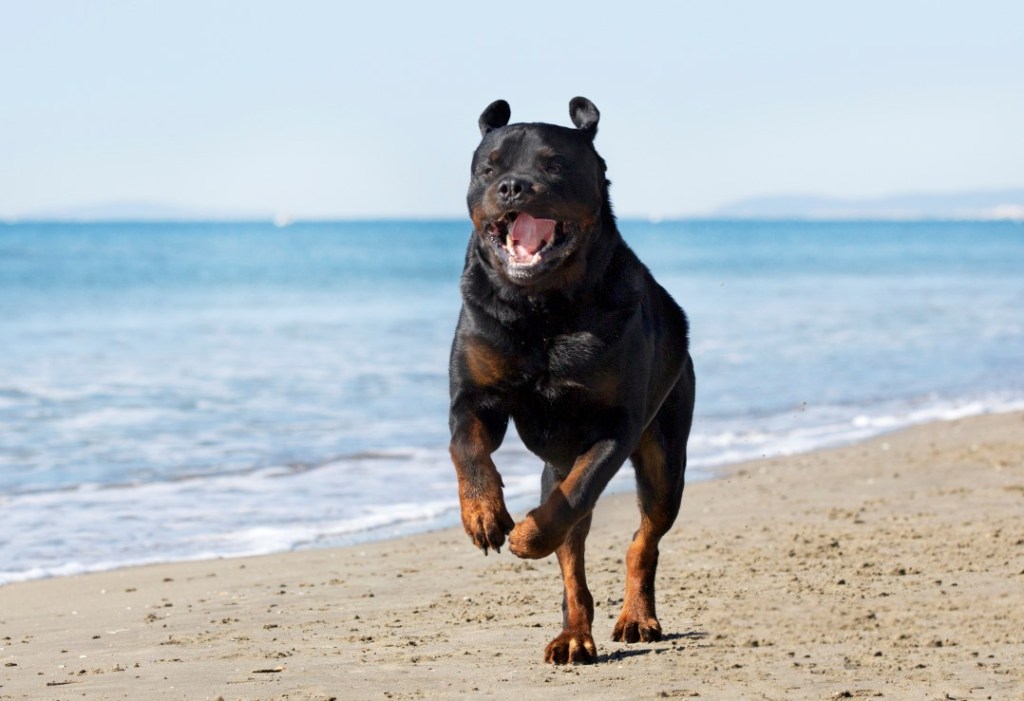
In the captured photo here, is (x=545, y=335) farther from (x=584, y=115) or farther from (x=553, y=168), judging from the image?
(x=584, y=115)

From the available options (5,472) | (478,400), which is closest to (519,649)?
(478,400)

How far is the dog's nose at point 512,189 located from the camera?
14.6 ft

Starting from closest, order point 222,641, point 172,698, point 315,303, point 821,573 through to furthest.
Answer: point 172,698
point 222,641
point 821,573
point 315,303

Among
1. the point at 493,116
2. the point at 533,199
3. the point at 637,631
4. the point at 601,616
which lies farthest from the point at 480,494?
the point at 601,616

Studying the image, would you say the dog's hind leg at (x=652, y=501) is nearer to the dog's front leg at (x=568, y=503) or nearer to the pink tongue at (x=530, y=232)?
the dog's front leg at (x=568, y=503)

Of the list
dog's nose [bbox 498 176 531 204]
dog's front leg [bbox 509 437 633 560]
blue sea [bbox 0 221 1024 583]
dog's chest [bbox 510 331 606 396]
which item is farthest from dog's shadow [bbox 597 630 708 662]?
blue sea [bbox 0 221 1024 583]

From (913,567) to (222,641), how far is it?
314 cm

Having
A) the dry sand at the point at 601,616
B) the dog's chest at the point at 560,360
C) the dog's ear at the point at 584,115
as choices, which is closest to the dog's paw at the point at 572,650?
the dry sand at the point at 601,616

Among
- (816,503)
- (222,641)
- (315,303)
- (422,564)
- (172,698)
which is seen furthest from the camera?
(315,303)

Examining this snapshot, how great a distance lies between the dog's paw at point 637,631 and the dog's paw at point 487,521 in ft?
3.62

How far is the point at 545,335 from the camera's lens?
460cm

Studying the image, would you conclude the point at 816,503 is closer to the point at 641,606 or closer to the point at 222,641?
the point at 641,606

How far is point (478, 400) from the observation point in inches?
183

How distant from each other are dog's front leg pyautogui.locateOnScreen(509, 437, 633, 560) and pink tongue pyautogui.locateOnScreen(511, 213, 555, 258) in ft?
2.17
